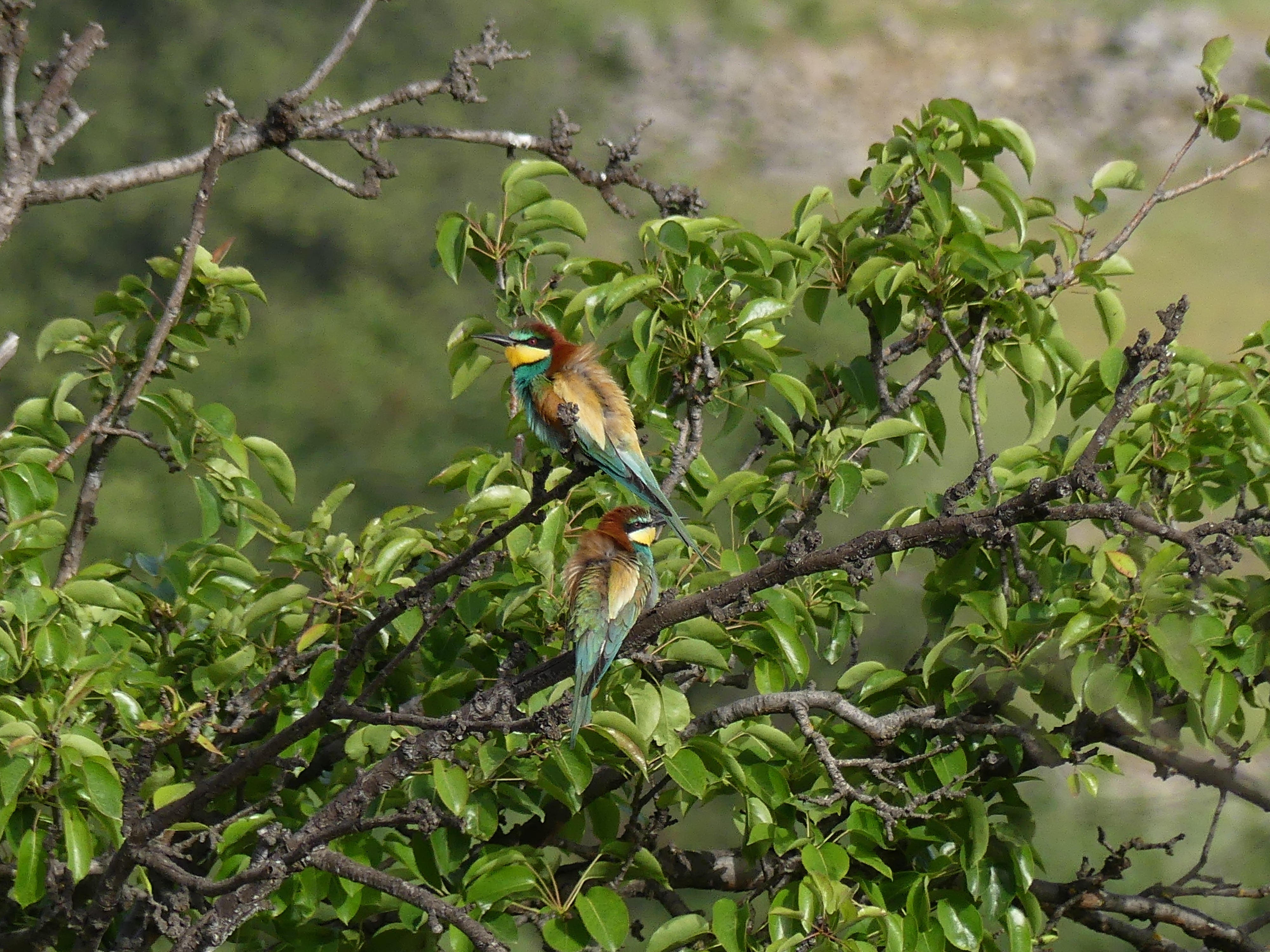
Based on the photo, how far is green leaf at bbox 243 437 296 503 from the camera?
136 cm

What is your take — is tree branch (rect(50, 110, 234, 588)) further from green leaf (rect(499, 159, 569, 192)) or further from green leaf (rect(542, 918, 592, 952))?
green leaf (rect(542, 918, 592, 952))

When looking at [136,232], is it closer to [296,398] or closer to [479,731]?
[296,398]

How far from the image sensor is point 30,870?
3.58 ft

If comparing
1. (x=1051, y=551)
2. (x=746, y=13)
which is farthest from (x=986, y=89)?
(x=1051, y=551)

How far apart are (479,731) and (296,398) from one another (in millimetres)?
5143

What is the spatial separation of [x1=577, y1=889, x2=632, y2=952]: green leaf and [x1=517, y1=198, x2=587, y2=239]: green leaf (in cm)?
56

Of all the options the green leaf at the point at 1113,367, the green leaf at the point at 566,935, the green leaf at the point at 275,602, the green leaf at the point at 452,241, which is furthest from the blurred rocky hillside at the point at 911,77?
the green leaf at the point at 566,935

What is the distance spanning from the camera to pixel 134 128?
7125 millimetres

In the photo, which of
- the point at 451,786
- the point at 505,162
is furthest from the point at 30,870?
the point at 505,162

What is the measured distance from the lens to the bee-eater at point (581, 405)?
1.29 m

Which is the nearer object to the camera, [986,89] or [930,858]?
[930,858]

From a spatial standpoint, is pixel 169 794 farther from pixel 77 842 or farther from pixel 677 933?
pixel 677 933

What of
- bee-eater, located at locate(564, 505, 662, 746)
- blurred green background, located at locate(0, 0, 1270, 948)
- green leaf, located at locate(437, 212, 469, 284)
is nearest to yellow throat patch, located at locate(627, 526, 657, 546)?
bee-eater, located at locate(564, 505, 662, 746)

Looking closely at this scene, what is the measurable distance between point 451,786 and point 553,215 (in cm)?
61
